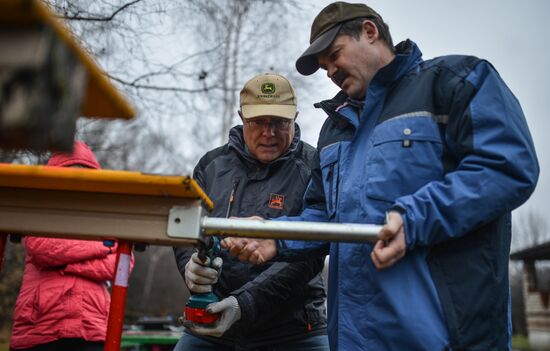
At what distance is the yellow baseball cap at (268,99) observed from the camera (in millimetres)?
2979

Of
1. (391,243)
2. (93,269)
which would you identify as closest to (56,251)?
(93,269)

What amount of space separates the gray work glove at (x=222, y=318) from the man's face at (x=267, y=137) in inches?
33.8

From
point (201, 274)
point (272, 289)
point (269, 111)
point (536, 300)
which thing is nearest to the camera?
point (201, 274)

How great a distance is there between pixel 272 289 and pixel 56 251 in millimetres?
1303

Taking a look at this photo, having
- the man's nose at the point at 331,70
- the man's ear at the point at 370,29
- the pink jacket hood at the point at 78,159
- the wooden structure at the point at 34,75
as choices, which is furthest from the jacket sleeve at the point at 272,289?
the wooden structure at the point at 34,75

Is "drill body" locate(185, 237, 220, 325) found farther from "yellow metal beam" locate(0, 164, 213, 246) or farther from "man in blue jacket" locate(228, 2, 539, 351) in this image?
"yellow metal beam" locate(0, 164, 213, 246)

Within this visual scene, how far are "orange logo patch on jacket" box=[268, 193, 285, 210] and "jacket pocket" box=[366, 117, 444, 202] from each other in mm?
904

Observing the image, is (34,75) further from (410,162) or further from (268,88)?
(268,88)

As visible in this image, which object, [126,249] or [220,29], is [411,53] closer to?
[126,249]

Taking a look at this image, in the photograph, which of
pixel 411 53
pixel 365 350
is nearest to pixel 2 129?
pixel 365 350

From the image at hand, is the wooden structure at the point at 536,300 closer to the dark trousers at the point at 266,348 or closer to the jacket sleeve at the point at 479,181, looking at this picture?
the dark trousers at the point at 266,348

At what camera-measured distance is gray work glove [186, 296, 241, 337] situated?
2379 mm

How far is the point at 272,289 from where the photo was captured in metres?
2.60

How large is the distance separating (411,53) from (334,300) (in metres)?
1.05
